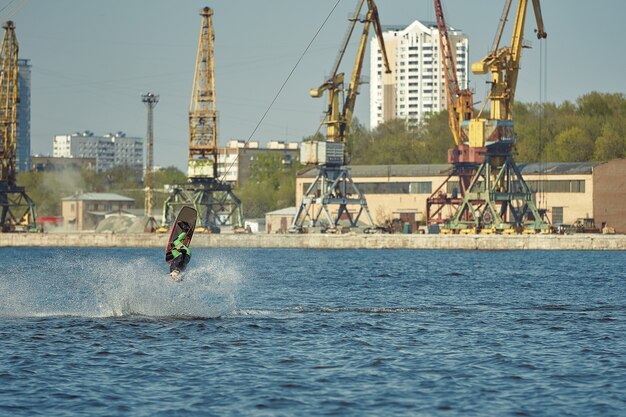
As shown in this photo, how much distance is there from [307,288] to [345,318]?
46.9 ft

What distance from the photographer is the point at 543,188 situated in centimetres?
12625

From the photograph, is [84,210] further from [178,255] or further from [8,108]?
[178,255]

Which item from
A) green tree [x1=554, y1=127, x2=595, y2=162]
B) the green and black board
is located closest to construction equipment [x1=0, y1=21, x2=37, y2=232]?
green tree [x1=554, y1=127, x2=595, y2=162]

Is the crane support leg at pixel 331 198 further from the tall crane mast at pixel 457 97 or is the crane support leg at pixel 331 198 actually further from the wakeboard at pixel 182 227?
the wakeboard at pixel 182 227

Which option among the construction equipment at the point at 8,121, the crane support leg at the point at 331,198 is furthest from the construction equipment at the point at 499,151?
the construction equipment at the point at 8,121

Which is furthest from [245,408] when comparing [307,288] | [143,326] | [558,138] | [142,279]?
[558,138]

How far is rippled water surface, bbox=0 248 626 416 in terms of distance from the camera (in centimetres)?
2094

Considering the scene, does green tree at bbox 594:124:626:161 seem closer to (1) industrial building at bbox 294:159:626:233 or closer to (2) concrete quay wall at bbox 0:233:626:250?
(1) industrial building at bbox 294:159:626:233

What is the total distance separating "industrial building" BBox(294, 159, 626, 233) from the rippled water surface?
250 feet

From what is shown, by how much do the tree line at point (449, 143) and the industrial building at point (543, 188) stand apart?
618 cm

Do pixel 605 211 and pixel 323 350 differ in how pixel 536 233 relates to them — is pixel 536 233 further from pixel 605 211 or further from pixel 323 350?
pixel 323 350

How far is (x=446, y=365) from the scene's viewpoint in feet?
81.8

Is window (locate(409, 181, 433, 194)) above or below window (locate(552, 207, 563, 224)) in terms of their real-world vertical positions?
above

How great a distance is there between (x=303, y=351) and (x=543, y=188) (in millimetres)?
102672
